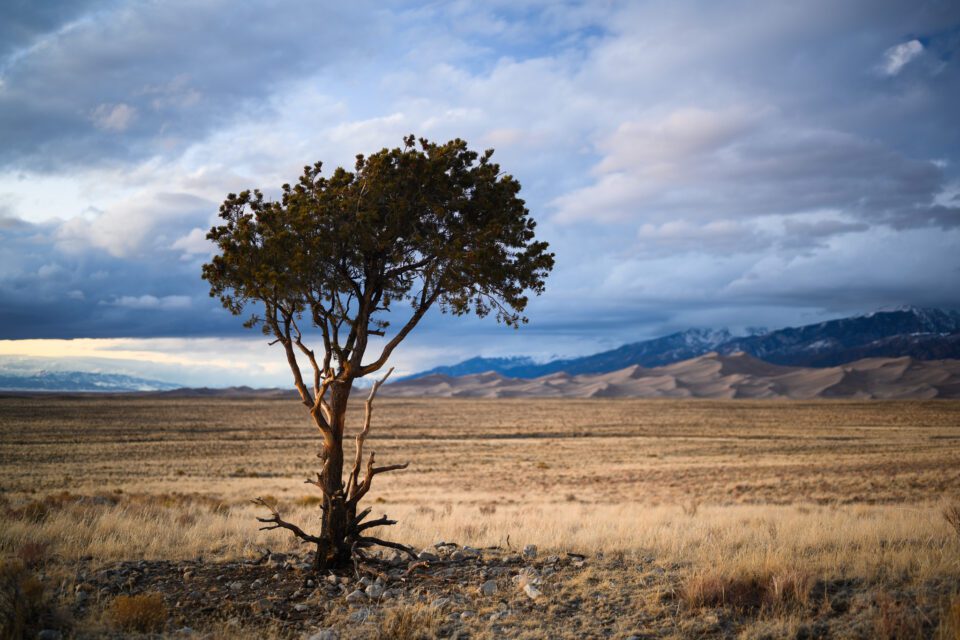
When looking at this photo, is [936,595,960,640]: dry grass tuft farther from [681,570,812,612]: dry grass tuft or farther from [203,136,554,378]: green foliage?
[203,136,554,378]: green foliage

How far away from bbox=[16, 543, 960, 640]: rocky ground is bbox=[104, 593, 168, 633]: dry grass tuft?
0.02 meters

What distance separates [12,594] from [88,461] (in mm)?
36774

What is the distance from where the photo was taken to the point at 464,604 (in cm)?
758

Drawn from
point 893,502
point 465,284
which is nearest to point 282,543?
point 465,284

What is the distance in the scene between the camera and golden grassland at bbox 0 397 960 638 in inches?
320

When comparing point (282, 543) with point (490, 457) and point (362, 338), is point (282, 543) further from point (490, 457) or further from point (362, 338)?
point (490, 457)

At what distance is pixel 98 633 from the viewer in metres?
6.63

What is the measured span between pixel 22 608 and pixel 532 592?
5.61 metres

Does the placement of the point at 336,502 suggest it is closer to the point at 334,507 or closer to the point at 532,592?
the point at 334,507

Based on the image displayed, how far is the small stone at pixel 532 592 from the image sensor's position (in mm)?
7699

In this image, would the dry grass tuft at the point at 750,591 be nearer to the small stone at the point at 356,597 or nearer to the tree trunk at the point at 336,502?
the small stone at the point at 356,597

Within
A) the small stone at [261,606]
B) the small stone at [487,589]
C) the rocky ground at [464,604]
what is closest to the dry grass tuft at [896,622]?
the rocky ground at [464,604]

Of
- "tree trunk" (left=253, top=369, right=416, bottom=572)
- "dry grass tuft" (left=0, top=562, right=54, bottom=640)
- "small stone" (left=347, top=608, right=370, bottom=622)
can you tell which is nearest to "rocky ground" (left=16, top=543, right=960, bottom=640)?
"small stone" (left=347, top=608, right=370, bottom=622)

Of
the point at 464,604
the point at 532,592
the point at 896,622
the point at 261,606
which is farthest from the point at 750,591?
the point at 261,606
